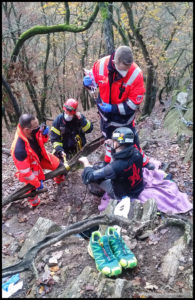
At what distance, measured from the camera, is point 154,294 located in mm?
2543

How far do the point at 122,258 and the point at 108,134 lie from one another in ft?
11.9

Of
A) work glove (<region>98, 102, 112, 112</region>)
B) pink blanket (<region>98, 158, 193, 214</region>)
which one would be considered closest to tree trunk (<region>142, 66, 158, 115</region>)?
work glove (<region>98, 102, 112, 112</region>)

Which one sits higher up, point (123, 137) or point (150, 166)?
point (123, 137)

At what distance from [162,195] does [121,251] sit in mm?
2040

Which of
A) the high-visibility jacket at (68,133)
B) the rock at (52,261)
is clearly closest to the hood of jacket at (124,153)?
the rock at (52,261)

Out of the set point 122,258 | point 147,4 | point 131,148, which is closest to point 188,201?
point 131,148

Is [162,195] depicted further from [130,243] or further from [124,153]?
[130,243]

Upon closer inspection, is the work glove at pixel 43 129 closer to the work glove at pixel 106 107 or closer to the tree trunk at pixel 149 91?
the work glove at pixel 106 107

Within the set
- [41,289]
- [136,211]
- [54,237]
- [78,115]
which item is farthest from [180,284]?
[78,115]

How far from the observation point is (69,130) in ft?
21.0

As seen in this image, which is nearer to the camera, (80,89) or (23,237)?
(23,237)

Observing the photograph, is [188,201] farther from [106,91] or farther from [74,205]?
[106,91]

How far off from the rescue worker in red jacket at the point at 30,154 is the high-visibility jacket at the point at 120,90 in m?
1.75

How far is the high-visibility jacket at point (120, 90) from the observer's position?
5.26m
